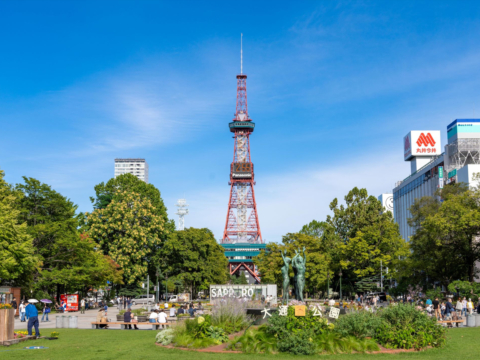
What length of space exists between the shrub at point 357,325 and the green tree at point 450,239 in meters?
27.5

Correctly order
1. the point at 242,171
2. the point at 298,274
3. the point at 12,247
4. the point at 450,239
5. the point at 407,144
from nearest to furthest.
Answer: the point at 298,274, the point at 12,247, the point at 450,239, the point at 407,144, the point at 242,171

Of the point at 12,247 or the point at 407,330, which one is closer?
the point at 407,330

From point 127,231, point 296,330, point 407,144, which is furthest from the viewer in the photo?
point 407,144

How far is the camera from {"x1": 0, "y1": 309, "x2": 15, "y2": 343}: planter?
63.5ft

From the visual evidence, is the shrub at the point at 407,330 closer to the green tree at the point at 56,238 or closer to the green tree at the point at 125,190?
the green tree at the point at 56,238

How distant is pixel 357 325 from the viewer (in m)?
17.8

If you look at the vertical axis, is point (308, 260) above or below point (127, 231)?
below

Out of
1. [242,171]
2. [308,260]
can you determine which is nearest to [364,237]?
[308,260]

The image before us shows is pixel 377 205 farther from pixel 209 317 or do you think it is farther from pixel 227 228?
pixel 227 228

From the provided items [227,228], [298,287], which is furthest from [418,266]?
[227,228]

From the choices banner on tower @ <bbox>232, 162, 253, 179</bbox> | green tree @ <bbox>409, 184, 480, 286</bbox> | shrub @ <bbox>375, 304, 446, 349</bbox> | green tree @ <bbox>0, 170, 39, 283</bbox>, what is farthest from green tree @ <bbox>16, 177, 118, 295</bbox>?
banner on tower @ <bbox>232, 162, 253, 179</bbox>

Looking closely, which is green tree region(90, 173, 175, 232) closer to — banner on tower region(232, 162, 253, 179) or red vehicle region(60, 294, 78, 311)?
red vehicle region(60, 294, 78, 311)

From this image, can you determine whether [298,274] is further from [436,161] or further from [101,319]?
[436,161]

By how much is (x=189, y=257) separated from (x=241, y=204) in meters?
73.8
